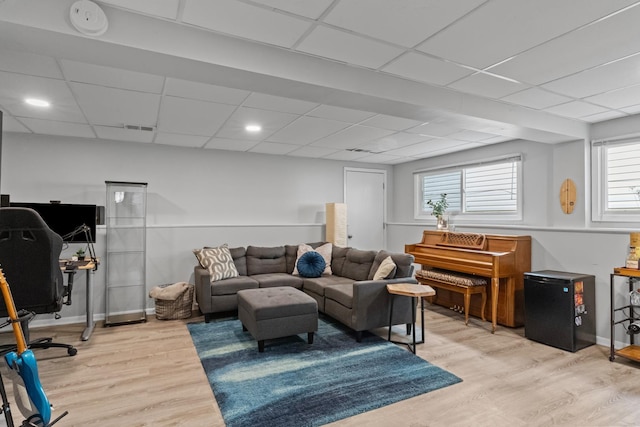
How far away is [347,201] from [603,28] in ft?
15.6

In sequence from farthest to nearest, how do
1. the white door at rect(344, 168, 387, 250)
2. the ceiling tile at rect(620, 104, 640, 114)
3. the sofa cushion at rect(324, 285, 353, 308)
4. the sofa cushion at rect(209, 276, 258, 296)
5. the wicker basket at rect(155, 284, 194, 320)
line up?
the white door at rect(344, 168, 387, 250) → the wicker basket at rect(155, 284, 194, 320) → the sofa cushion at rect(209, 276, 258, 296) → the sofa cushion at rect(324, 285, 353, 308) → the ceiling tile at rect(620, 104, 640, 114)

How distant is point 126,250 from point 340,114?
3315mm

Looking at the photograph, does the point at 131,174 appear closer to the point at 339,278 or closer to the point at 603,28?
the point at 339,278

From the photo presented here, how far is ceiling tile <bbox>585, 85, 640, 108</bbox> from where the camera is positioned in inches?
118

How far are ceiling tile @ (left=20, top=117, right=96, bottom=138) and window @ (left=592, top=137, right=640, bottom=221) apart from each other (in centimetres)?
586

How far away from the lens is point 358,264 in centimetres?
485

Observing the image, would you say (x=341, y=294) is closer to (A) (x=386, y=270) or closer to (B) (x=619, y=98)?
(A) (x=386, y=270)

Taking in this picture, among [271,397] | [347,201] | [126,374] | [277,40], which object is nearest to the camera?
[277,40]

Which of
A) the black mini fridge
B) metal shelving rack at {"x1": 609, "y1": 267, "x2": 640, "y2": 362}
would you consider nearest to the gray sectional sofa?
the black mini fridge

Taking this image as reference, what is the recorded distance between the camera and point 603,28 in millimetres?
2072

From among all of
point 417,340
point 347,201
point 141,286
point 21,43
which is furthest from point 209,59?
point 347,201

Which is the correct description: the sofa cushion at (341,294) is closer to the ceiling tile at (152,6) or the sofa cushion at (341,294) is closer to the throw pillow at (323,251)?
the throw pillow at (323,251)

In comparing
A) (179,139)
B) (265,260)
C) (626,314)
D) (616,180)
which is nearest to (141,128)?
(179,139)

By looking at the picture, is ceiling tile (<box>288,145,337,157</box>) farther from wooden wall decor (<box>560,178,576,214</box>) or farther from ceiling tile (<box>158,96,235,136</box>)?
wooden wall decor (<box>560,178,576,214</box>)
